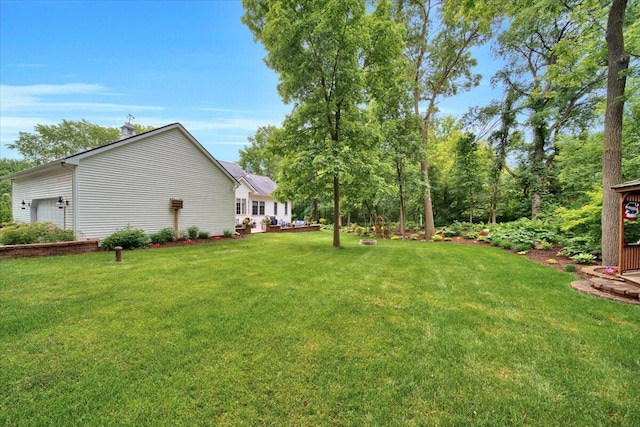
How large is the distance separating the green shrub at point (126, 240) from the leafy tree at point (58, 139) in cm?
2767

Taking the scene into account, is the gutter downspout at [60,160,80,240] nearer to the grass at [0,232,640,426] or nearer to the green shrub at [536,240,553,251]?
the grass at [0,232,640,426]

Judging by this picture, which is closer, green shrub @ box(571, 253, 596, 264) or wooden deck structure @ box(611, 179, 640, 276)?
wooden deck structure @ box(611, 179, 640, 276)

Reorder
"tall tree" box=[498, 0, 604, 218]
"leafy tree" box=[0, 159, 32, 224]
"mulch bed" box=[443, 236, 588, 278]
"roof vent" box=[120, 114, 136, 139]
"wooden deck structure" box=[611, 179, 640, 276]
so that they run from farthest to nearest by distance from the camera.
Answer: "leafy tree" box=[0, 159, 32, 224] < "tall tree" box=[498, 0, 604, 218] < "roof vent" box=[120, 114, 136, 139] < "mulch bed" box=[443, 236, 588, 278] < "wooden deck structure" box=[611, 179, 640, 276]

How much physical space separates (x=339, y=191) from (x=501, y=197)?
1226cm

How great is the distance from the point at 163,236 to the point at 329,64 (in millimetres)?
9196

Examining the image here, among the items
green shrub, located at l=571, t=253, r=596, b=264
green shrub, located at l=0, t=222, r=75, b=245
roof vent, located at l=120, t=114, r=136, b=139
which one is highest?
roof vent, located at l=120, t=114, r=136, b=139

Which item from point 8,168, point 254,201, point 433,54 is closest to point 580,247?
point 433,54

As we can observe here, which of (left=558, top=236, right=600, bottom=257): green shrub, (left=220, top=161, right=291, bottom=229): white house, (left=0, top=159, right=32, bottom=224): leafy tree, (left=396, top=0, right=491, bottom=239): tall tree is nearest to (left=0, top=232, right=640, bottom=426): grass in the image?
(left=558, top=236, right=600, bottom=257): green shrub

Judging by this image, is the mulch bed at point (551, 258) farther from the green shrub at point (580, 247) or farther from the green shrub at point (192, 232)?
the green shrub at point (192, 232)

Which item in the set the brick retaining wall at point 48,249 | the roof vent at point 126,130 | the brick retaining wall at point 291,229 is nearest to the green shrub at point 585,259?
the brick retaining wall at point 291,229

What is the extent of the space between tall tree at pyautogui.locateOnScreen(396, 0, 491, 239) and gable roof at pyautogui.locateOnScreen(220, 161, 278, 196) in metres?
11.2

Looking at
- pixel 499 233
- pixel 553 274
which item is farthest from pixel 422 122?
pixel 553 274

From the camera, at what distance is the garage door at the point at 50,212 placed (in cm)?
937

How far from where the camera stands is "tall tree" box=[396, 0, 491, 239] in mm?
13336
